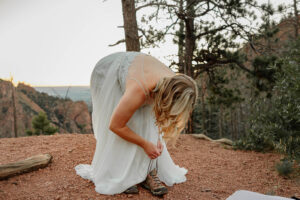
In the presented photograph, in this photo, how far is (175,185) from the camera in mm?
2291

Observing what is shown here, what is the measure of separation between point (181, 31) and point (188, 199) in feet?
21.6

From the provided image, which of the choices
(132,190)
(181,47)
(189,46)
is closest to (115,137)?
(132,190)

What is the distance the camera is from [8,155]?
9.65ft

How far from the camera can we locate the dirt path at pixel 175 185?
6.55 feet

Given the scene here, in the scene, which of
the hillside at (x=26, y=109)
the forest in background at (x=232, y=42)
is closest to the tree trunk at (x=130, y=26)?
the forest in background at (x=232, y=42)

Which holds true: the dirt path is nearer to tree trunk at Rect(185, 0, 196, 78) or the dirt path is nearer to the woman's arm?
the woman's arm

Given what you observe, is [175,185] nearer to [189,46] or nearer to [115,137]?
[115,137]

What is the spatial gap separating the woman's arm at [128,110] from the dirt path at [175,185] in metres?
0.52

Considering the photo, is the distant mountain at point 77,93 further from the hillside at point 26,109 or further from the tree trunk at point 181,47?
the hillside at point 26,109

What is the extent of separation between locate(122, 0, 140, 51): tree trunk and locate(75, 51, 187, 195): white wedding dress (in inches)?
71.0

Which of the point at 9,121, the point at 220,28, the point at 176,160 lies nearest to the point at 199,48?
the point at 220,28

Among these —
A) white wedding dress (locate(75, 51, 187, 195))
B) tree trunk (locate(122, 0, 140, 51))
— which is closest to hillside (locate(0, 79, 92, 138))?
tree trunk (locate(122, 0, 140, 51))

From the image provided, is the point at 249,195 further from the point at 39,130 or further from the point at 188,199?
the point at 39,130

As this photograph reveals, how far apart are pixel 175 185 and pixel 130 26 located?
2780 millimetres
